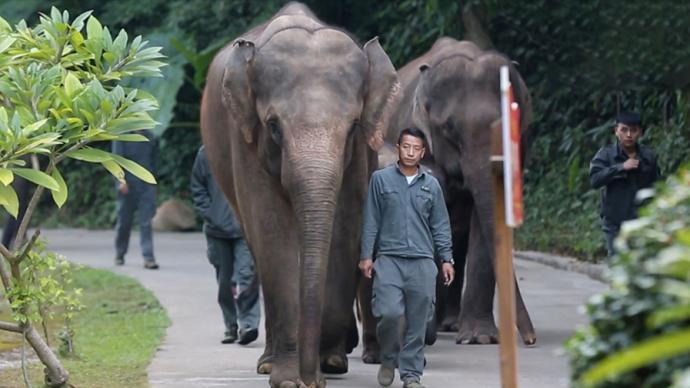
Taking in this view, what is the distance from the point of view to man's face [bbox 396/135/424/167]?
34.2 feet

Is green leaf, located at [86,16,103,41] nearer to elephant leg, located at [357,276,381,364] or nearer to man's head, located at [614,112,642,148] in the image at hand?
elephant leg, located at [357,276,381,364]

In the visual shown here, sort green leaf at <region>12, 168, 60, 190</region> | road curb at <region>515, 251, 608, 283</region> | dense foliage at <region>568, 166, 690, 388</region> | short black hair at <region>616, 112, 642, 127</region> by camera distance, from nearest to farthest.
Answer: dense foliage at <region>568, 166, 690, 388</region> → green leaf at <region>12, 168, 60, 190</region> → short black hair at <region>616, 112, 642, 127</region> → road curb at <region>515, 251, 608, 283</region>

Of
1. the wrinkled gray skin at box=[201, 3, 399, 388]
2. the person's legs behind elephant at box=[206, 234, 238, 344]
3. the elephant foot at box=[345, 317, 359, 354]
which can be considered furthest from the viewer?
the person's legs behind elephant at box=[206, 234, 238, 344]

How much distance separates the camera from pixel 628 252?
5008 mm

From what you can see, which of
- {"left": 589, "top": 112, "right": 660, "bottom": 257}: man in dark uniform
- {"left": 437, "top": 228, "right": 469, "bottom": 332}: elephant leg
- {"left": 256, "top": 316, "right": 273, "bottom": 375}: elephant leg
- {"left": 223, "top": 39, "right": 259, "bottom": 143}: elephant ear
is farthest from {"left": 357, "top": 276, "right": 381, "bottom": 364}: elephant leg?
{"left": 589, "top": 112, "right": 660, "bottom": 257}: man in dark uniform

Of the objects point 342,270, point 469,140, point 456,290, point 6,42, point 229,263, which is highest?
point 6,42

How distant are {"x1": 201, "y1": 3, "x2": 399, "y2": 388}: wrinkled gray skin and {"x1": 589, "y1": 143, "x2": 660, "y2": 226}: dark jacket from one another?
8.86 feet

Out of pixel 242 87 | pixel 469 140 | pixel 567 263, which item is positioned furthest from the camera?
pixel 567 263

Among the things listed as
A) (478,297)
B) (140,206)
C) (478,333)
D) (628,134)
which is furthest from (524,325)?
(140,206)

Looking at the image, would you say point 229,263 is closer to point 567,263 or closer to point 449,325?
point 449,325

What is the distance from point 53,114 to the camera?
9.10 meters

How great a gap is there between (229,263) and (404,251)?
333cm

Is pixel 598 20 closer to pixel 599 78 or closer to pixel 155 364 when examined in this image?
pixel 599 78

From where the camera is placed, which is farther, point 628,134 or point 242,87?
point 628,134
